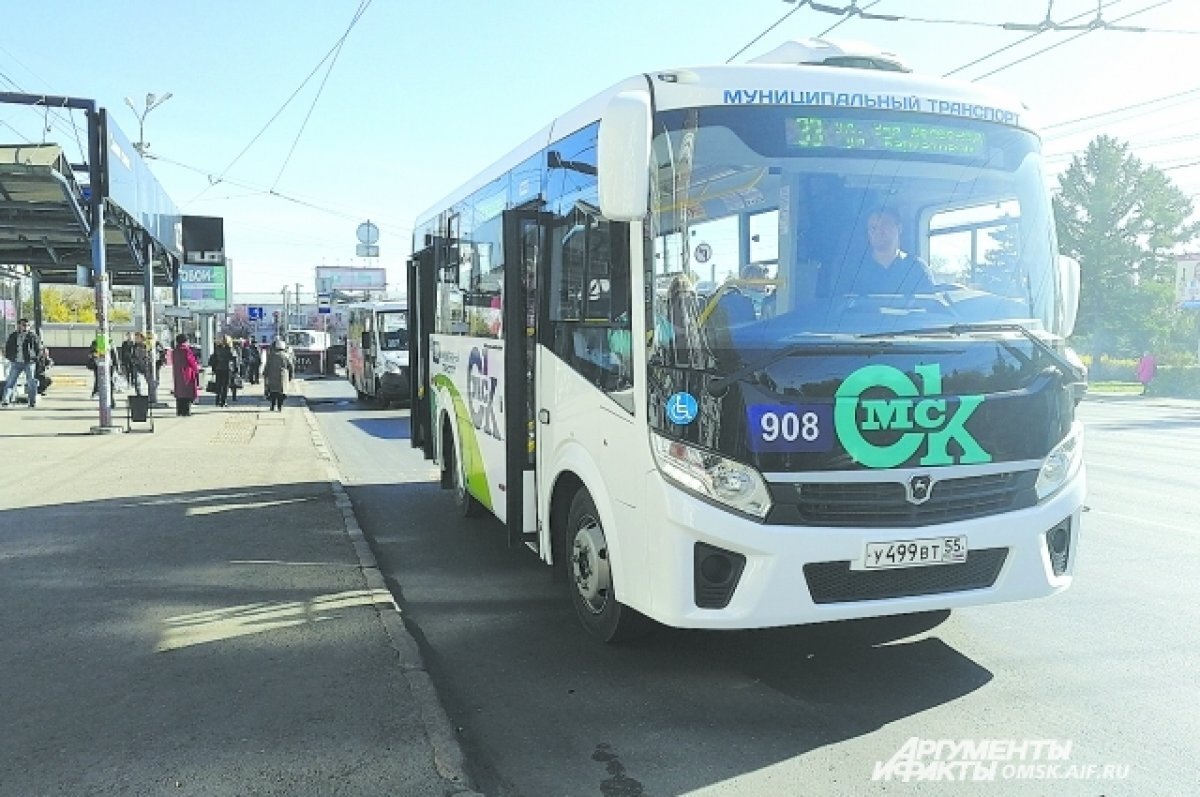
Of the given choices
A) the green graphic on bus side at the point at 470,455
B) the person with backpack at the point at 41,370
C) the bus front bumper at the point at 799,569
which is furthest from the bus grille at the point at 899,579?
the person with backpack at the point at 41,370

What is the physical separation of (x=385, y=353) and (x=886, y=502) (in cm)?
1999

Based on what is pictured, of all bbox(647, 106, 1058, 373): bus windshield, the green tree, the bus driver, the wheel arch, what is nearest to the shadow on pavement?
the wheel arch

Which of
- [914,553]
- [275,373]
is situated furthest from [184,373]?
[914,553]

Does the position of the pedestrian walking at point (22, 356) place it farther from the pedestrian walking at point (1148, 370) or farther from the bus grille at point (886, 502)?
the pedestrian walking at point (1148, 370)

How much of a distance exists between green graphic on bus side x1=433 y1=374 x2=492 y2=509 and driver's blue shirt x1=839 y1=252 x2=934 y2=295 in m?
3.72

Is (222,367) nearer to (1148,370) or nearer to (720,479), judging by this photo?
(720,479)

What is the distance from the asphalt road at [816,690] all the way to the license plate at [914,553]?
2.27ft

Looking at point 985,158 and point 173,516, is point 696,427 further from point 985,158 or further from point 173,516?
point 173,516

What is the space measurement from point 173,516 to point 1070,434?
754 centimetres

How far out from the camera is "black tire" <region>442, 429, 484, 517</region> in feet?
28.4

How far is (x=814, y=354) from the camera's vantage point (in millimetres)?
4176

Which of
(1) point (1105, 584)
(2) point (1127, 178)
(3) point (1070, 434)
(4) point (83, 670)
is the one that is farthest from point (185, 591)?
(2) point (1127, 178)

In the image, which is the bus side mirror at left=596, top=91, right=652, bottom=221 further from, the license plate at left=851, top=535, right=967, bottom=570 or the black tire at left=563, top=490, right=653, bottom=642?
the license plate at left=851, top=535, right=967, bottom=570

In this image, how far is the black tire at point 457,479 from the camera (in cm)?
866
